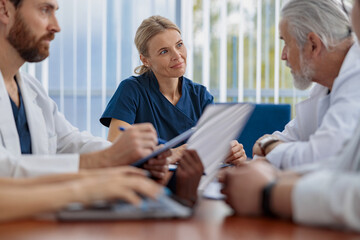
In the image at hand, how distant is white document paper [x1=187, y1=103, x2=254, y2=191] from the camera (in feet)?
4.29

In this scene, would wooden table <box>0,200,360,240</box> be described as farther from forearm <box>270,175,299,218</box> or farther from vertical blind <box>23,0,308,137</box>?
vertical blind <box>23,0,308,137</box>

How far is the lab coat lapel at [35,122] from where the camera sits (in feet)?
Answer: 5.53

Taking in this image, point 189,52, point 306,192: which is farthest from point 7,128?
point 189,52

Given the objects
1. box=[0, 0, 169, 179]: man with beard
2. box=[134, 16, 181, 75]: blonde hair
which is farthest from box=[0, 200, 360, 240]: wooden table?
box=[134, 16, 181, 75]: blonde hair

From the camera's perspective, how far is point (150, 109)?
2.59 metres

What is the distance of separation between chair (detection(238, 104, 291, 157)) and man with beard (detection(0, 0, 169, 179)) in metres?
1.11

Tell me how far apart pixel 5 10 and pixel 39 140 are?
486 mm

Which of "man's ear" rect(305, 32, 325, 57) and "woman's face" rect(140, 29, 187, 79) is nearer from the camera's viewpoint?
"man's ear" rect(305, 32, 325, 57)

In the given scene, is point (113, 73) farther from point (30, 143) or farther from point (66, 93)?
point (30, 143)

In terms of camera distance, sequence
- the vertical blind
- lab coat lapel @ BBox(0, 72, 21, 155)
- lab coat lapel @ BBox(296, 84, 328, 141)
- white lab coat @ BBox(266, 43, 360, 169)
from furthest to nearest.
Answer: the vertical blind < lab coat lapel @ BBox(296, 84, 328, 141) < lab coat lapel @ BBox(0, 72, 21, 155) < white lab coat @ BBox(266, 43, 360, 169)

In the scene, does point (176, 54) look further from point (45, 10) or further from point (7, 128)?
point (7, 128)

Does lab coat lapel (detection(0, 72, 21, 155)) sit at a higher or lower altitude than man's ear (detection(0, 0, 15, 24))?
lower

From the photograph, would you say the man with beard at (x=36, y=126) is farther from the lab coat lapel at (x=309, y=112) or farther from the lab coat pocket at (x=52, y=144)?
the lab coat lapel at (x=309, y=112)

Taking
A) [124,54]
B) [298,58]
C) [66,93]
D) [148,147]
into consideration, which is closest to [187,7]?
[124,54]
